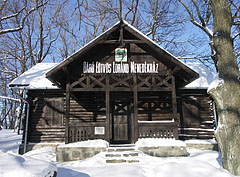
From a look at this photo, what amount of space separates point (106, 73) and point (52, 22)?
702 inches

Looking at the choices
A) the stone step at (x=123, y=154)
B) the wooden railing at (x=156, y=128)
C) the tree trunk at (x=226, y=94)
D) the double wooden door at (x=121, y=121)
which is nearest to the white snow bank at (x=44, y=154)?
the stone step at (x=123, y=154)

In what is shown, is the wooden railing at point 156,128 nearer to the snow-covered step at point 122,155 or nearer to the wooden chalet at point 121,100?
the wooden chalet at point 121,100

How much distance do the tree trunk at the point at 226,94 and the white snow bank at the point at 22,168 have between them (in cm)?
506

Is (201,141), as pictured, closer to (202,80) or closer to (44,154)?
(202,80)

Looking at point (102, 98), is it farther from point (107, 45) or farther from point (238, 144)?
Answer: point (238, 144)

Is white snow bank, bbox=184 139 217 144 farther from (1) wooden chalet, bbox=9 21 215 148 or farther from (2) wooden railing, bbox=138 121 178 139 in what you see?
(2) wooden railing, bbox=138 121 178 139

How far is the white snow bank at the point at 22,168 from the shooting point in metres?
2.94

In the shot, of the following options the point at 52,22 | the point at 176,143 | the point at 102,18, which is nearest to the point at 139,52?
the point at 176,143

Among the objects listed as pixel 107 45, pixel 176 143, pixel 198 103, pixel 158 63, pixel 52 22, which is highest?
pixel 52 22

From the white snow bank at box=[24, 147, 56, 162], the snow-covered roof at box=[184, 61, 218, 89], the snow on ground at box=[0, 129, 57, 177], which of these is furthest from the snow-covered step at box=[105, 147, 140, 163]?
the snow-covered roof at box=[184, 61, 218, 89]

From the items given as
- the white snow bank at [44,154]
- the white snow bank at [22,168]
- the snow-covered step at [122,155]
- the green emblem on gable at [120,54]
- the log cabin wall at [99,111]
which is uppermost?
the green emblem on gable at [120,54]

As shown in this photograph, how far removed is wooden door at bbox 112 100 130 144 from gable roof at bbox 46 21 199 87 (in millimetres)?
3645

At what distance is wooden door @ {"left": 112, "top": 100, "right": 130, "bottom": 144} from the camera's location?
41.1 ft

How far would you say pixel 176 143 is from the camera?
927cm
